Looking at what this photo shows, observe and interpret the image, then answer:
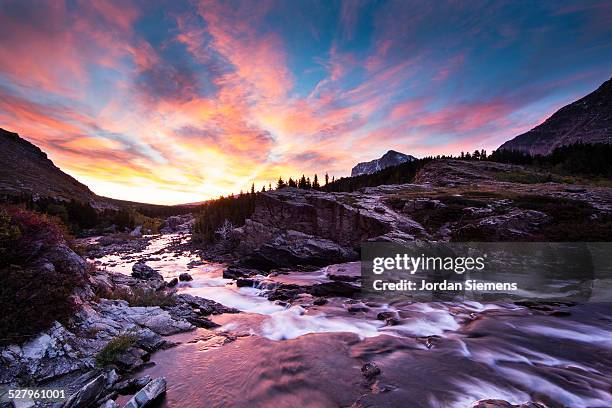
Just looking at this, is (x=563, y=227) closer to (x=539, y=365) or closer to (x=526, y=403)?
(x=539, y=365)

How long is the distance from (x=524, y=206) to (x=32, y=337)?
45.9 meters

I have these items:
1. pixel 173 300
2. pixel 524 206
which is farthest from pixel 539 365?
pixel 524 206

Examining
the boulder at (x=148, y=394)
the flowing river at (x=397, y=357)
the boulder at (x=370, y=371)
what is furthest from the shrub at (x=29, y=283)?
the boulder at (x=370, y=371)

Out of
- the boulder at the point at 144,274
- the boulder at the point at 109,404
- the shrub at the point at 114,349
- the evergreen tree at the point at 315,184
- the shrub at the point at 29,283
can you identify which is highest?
the evergreen tree at the point at 315,184

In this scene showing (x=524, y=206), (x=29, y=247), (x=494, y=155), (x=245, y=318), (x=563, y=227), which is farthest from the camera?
(x=494, y=155)

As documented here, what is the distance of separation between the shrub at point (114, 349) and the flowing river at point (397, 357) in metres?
1.25

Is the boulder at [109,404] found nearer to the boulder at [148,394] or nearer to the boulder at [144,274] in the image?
the boulder at [148,394]

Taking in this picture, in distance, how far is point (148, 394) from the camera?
815 cm

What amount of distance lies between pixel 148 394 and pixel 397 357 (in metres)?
9.11

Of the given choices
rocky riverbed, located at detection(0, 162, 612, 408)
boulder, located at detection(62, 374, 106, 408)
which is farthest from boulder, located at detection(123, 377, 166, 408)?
boulder, located at detection(62, 374, 106, 408)

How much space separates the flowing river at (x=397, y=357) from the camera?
28.2 ft

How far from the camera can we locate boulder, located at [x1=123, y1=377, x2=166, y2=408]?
777cm

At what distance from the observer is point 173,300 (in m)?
18.0

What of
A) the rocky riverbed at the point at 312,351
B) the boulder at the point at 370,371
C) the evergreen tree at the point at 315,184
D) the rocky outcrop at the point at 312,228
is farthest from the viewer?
the evergreen tree at the point at 315,184
